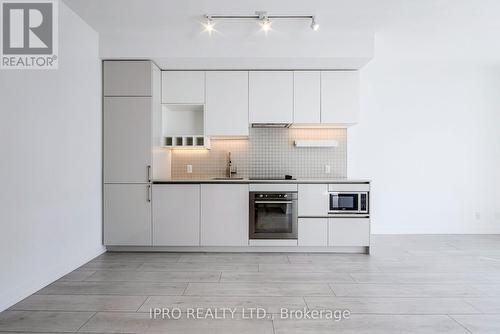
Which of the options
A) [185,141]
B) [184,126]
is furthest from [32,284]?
[184,126]

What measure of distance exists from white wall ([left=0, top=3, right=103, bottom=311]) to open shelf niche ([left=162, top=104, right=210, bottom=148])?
85 centimetres

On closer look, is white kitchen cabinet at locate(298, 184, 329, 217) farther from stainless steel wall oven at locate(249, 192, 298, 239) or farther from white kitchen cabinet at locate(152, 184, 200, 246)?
white kitchen cabinet at locate(152, 184, 200, 246)

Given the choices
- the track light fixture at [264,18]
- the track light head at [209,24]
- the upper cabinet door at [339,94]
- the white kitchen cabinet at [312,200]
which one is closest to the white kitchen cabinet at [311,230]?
the white kitchen cabinet at [312,200]

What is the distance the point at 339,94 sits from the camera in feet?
12.8

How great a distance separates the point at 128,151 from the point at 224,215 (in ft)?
4.65

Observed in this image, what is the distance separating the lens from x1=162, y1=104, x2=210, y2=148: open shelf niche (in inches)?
157

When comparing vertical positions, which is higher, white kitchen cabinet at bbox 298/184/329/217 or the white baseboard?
white kitchen cabinet at bbox 298/184/329/217

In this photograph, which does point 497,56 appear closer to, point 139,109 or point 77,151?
point 139,109

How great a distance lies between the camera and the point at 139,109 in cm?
365

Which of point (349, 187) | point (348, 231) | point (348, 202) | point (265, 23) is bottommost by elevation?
point (348, 231)

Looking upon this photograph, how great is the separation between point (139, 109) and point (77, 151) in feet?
2.96

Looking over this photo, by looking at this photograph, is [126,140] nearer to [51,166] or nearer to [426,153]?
[51,166]

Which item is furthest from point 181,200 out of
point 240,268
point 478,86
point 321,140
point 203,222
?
point 478,86

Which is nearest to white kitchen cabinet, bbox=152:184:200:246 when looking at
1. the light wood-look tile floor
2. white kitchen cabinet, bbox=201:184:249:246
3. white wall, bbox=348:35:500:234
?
white kitchen cabinet, bbox=201:184:249:246
